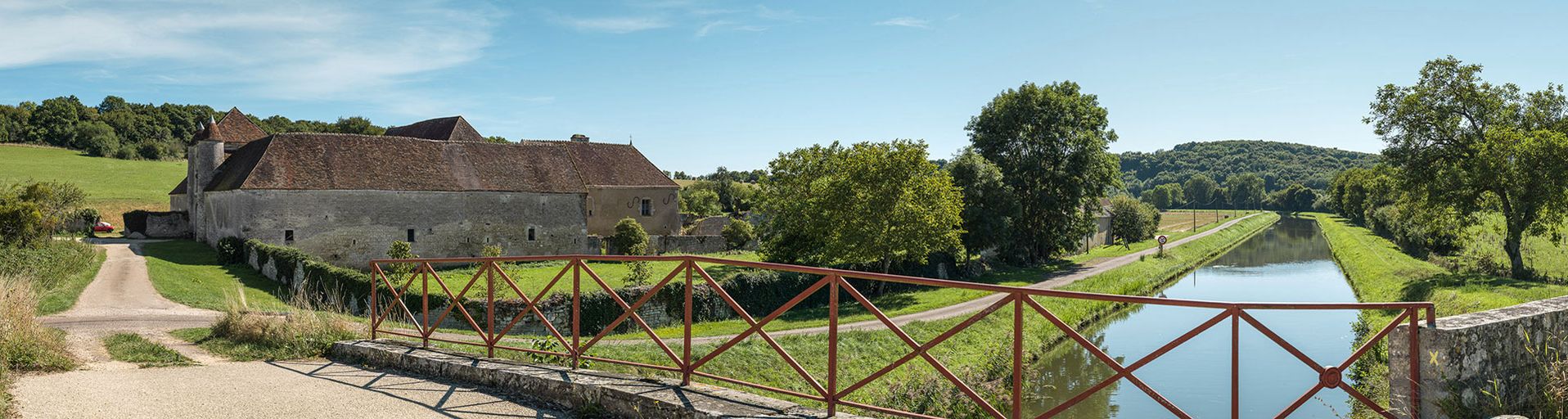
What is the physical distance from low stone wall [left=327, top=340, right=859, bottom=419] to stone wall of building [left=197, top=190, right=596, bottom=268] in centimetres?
2895

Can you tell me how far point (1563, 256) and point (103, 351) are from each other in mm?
40719

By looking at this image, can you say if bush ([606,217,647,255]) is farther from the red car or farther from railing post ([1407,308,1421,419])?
railing post ([1407,308,1421,419])

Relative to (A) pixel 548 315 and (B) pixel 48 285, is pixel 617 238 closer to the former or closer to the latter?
(A) pixel 548 315

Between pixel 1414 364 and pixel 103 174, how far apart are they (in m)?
77.2

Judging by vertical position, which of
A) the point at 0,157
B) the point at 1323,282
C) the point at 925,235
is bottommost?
the point at 1323,282

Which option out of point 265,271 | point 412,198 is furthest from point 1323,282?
point 265,271

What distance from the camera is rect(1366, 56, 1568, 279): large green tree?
23.1 m

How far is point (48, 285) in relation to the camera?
1994 centimetres

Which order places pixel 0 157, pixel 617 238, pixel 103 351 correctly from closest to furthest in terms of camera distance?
pixel 103 351 < pixel 617 238 < pixel 0 157

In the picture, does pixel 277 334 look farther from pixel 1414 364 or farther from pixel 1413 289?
pixel 1413 289

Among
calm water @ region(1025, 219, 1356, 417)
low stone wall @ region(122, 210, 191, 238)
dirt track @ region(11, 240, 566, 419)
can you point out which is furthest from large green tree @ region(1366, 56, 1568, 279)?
low stone wall @ region(122, 210, 191, 238)

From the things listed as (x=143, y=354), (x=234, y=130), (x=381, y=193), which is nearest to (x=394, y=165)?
(x=381, y=193)

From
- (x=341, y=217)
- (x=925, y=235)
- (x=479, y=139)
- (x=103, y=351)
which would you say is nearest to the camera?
(x=103, y=351)

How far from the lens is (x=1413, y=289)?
24.8m
